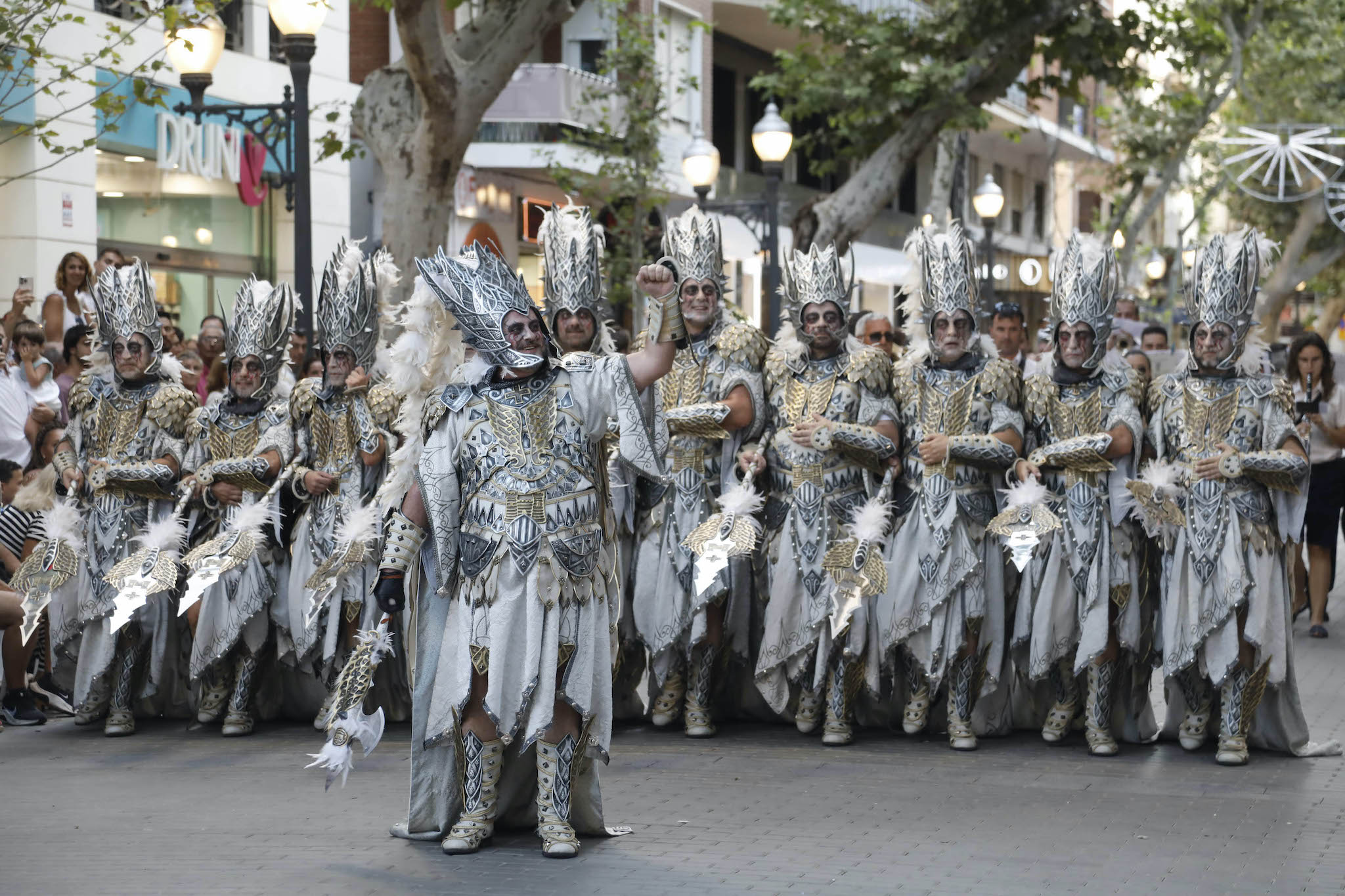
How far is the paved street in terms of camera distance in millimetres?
6406

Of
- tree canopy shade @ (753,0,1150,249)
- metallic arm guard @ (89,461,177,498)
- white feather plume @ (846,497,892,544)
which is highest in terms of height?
tree canopy shade @ (753,0,1150,249)

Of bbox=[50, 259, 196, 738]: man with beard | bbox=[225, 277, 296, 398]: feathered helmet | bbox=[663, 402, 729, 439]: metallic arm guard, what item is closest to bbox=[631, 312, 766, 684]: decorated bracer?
bbox=[663, 402, 729, 439]: metallic arm guard

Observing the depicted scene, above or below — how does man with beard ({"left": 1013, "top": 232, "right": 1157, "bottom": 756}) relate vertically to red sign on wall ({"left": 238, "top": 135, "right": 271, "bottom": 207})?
below

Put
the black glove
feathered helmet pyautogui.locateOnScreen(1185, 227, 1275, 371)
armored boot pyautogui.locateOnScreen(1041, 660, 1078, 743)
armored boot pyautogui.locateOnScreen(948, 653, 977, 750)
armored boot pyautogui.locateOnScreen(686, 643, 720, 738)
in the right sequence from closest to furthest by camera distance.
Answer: the black glove, feathered helmet pyautogui.locateOnScreen(1185, 227, 1275, 371), armored boot pyautogui.locateOnScreen(948, 653, 977, 750), armored boot pyautogui.locateOnScreen(1041, 660, 1078, 743), armored boot pyautogui.locateOnScreen(686, 643, 720, 738)

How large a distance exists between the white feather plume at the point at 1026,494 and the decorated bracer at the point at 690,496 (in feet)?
4.43

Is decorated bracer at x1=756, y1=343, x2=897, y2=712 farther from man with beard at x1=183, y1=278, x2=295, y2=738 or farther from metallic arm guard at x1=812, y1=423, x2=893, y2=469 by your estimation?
man with beard at x1=183, y1=278, x2=295, y2=738

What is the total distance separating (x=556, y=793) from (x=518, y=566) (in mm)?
839

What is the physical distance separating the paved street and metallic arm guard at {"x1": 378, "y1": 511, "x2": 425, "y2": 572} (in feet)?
3.46

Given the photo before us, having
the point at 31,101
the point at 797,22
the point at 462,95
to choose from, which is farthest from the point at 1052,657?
the point at 797,22

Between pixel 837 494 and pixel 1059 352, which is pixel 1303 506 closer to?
pixel 1059 352

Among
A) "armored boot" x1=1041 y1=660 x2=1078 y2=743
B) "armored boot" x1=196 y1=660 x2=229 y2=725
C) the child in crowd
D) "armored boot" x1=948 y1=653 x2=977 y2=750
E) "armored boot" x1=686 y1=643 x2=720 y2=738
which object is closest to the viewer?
"armored boot" x1=948 y1=653 x2=977 y2=750

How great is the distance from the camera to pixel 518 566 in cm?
658

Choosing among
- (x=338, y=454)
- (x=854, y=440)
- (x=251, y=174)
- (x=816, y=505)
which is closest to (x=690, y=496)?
(x=816, y=505)

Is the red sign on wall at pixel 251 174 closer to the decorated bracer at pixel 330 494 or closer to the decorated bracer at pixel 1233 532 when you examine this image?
the decorated bracer at pixel 330 494
